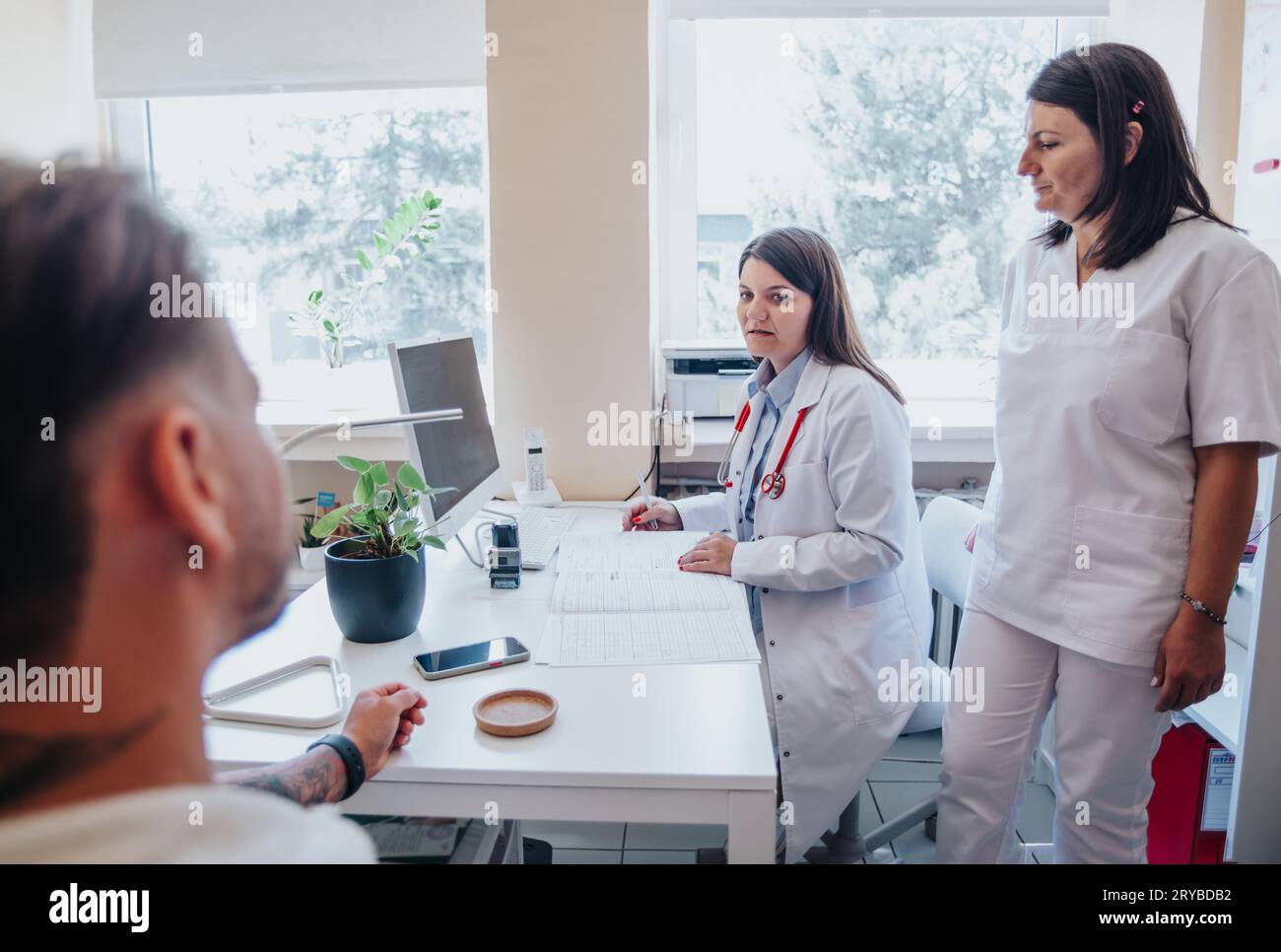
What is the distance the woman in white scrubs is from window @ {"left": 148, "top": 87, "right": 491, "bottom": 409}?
6.42 ft

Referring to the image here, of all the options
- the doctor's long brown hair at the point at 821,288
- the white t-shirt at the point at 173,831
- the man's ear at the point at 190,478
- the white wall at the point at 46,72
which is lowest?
the white t-shirt at the point at 173,831

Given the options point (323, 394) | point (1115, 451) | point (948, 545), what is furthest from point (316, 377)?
point (1115, 451)

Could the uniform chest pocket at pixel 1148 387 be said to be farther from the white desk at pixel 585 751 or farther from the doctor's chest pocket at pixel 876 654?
the white desk at pixel 585 751

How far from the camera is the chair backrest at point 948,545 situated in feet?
6.40

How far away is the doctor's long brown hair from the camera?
192cm

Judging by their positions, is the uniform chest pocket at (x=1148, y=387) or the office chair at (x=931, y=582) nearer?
the uniform chest pocket at (x=1148, y=387)

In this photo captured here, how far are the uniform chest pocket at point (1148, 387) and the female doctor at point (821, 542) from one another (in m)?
0.45

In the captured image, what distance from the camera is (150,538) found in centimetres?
43

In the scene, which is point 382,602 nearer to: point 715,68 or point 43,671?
point 43,671

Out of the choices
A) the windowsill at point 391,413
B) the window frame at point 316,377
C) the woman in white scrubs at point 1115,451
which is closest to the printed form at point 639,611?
the woman in white scrubs at point 1115,451

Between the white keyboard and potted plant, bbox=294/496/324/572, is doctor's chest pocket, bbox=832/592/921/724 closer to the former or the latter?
the white keyboard

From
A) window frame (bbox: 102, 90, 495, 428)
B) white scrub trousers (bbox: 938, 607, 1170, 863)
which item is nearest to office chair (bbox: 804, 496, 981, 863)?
white scrub trousers (bbox: 938, 607, 1170, 863)

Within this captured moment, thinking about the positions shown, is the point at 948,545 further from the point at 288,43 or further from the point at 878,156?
the point at 288,43
